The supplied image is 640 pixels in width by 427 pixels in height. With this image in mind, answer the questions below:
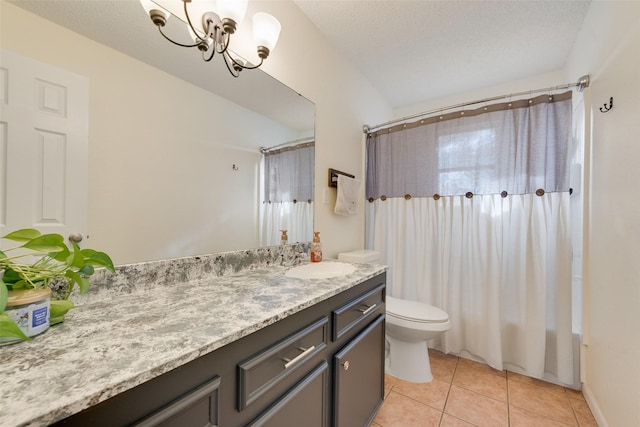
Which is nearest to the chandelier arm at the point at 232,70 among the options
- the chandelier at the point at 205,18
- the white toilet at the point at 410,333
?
the chandelier at the point at 205,18

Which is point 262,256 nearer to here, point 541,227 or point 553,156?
point 541,227

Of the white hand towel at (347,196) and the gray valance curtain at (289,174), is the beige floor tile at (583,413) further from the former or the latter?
the gray valance curtain at (289,174)

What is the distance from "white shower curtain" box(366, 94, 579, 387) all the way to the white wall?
164 mm

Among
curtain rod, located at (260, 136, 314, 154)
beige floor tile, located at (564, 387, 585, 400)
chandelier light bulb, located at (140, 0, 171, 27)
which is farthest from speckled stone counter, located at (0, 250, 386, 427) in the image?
beige floor tile, located at (564, 387, 585, 400)

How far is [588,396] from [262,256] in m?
2.12

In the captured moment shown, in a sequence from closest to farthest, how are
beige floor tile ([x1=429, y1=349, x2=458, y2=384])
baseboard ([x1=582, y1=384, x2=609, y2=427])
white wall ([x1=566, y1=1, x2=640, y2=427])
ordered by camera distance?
white wall ([x1=566, y1=1, x2=640, y2=427]) < baseboard ([x1=582, y1=384, x2=609, y2=427]) < beige floor tile ([x1=429, y1=349, x2=458, y2=384])

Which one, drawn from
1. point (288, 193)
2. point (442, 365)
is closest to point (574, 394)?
point (442, 365)

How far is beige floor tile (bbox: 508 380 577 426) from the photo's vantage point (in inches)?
56.7

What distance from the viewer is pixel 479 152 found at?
6.24 feet

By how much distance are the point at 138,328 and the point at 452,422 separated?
1668mm

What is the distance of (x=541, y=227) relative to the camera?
5.65ft

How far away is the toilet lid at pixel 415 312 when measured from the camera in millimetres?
1646

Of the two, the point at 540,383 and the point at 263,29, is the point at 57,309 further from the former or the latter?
the point at 540,383

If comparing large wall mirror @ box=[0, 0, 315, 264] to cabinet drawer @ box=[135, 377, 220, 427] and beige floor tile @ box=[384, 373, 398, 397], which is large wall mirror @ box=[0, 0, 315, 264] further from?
beige floor tile @ box=[384, 373, 398, 397]
